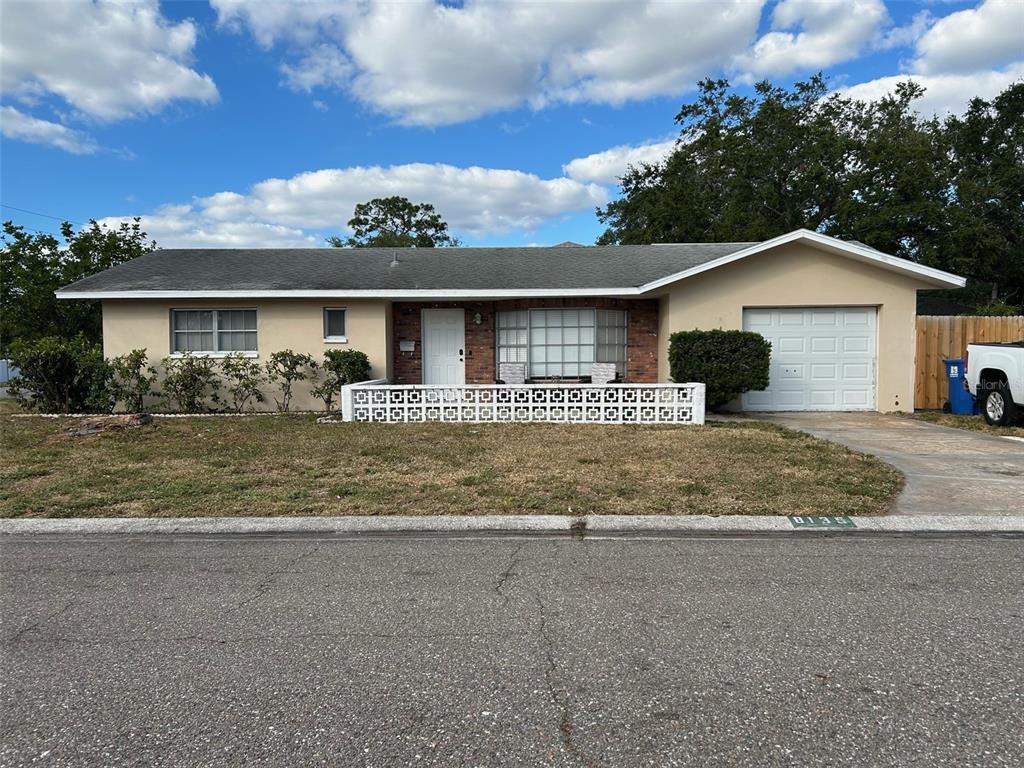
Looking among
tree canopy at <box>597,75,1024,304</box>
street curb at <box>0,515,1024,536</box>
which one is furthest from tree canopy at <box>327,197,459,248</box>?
street curb at <box>0,515,1024,536</box>

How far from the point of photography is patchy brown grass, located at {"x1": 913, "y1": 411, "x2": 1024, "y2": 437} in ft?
33.8

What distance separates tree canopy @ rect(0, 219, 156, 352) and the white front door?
45.4ft

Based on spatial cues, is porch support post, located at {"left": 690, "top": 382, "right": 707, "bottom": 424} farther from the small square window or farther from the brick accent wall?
the small square window

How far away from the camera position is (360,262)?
15.8 metres

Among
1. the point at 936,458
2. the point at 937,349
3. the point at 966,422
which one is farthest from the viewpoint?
the point at 937,349

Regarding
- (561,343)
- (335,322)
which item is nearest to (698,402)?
(561,343)

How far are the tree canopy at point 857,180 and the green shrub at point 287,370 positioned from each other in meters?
23.4

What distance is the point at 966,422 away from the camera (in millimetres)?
11367

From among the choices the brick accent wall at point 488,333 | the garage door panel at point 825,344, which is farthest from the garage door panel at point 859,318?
the brick accent wall at point 488,333

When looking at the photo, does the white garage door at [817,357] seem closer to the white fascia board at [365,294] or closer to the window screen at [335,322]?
the white fascia board at [365,294]

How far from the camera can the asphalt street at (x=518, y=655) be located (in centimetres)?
246

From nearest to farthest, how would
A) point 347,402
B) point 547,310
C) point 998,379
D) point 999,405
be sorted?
point 999,405
point 998,379
point 347,402
point 547,310

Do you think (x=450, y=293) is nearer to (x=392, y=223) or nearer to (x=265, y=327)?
(x=265, y=327)

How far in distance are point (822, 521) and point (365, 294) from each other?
33.2 feet
